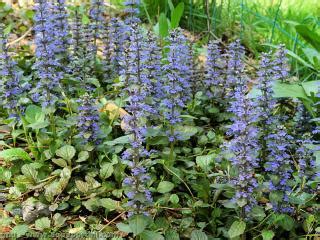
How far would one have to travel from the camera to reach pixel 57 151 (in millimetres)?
3234

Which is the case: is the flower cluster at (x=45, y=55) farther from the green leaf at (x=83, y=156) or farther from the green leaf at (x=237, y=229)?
the green leaf at (x=237, y=229)

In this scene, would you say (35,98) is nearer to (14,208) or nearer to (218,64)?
(14,208)

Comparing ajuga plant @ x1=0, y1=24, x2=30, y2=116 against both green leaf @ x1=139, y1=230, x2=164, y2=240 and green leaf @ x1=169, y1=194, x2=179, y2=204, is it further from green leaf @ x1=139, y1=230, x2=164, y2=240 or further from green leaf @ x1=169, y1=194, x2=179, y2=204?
green leaf @ x1=139, y1=230, x2=164, y2=240

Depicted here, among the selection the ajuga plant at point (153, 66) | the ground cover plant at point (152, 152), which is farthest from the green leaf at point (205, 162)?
the ajuga plant at point (153, 66)

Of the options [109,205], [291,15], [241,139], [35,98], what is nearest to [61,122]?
[35,98]

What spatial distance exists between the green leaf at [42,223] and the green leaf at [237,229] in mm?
1046

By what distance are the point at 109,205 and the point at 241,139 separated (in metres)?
0.87

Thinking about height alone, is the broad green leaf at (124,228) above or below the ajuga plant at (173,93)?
below

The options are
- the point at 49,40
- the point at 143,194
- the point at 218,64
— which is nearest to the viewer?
the point at 143,194

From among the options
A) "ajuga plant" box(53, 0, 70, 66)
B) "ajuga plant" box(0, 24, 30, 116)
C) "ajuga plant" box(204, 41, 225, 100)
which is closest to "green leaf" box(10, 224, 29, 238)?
"ajuga plant" box(0, 24, 30, 116)

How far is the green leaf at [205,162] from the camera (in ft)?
10.4

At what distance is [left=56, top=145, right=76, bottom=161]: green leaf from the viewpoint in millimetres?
3213

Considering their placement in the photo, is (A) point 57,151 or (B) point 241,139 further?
(A) point 57,151

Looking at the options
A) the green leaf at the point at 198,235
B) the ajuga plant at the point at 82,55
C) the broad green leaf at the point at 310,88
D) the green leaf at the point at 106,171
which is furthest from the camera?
the ajuga plant at the point at 82,55
